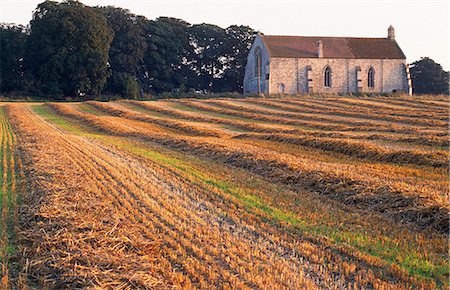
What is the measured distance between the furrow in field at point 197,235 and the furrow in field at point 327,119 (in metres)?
17.3

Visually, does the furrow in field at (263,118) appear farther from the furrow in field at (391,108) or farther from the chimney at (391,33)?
the chimney at (391,33)

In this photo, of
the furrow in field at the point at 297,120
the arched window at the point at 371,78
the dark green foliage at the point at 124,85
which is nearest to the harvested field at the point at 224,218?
the furrow in field at the point at 297,120

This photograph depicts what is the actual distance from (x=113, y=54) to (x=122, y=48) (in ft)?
4.88

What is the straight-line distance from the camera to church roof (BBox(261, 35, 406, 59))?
69.8 m

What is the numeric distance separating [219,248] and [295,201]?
11.9ft

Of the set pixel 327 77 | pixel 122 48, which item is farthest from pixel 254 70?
pixel 122 48

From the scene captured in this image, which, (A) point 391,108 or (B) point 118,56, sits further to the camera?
(B) point 118,56

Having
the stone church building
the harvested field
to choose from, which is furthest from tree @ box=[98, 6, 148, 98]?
the harvested field

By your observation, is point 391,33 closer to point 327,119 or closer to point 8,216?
point 327,119

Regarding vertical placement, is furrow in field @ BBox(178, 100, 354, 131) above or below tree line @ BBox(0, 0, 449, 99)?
below

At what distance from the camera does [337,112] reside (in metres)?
40.2

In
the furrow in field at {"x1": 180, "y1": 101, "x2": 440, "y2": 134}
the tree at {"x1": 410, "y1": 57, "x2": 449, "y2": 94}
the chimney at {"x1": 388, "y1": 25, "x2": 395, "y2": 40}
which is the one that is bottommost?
the furrow in field at {"x1": 180, "y1": 101, "x2": 440, "y2": 134}

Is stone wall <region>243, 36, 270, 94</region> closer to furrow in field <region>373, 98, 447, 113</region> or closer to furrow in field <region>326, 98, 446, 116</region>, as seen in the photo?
Result: furrow in field <region>326, 98, 446, 116</region>

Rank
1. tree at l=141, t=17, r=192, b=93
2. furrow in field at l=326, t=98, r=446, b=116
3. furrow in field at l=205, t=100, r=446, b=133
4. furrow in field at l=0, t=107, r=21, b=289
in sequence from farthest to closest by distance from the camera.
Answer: tree at l=141, t=17, r=192, b=93 < furrow in field at l=326, t=98, r=446, b=116 < furrow in field at l=205, t=100, r=446, b=133 < furrow in field at l=0, t=107, r=21, b=289
